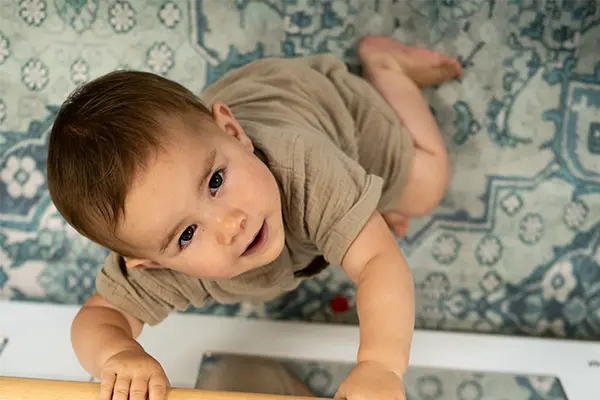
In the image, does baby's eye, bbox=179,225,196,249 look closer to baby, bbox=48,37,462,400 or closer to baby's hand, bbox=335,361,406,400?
baby, bbox=48,37,462,400

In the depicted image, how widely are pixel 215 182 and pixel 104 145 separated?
103mm

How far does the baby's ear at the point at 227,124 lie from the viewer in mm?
627

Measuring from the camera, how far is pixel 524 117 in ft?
3.04

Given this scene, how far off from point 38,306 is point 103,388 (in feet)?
1.54

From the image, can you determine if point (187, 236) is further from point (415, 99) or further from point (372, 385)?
point (415, 99)

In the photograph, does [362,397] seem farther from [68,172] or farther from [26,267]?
[26,267]

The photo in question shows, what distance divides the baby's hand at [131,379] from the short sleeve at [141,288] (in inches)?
4.0

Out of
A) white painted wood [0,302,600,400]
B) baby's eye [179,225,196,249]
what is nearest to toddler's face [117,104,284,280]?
baby's eye [179,225,196,249]

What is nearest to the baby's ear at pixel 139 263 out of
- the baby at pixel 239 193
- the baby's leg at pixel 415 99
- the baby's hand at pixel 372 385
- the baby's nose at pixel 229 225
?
the baby at pixel 239 193

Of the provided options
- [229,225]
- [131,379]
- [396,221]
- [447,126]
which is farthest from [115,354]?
[447,126]

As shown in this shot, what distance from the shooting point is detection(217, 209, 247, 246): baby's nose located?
0.58 metres

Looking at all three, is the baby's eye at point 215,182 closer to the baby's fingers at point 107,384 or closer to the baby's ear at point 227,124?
the baby's ear at point 227,124

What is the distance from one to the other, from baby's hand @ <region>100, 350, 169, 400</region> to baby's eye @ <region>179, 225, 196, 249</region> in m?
0.12

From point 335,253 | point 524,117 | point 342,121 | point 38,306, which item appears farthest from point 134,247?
point 524,117
